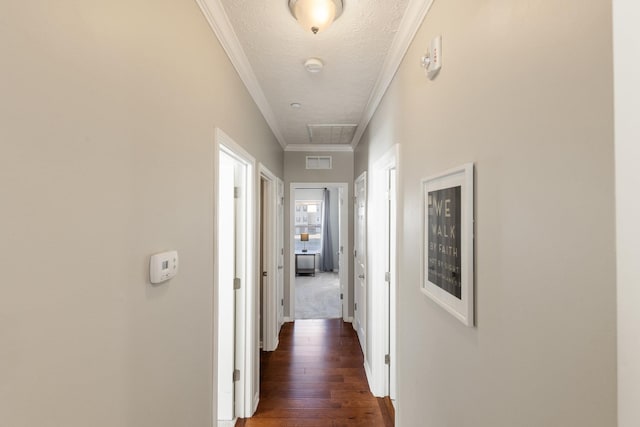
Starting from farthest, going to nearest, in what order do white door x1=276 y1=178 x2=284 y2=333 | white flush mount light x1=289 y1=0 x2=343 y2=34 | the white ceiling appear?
1. white door x1=276 y1=178 x2=284 y2=333
2. the white ceiling
3. white flush mount light x1=289 y1=0 x2=343 y2=34

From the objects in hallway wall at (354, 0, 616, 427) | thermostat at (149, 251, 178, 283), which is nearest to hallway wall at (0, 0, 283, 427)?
thermostat at (149, 251, 178, 283)

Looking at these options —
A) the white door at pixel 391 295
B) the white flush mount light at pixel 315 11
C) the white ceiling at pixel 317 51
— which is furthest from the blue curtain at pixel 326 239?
the white flush mount light at pixel 315 11

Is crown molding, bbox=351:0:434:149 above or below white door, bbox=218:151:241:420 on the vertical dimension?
above

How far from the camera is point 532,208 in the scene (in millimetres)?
681

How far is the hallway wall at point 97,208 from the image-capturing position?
0.54 meters

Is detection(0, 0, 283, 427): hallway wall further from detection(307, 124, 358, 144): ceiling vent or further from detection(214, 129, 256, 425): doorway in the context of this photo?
detection(307, 124, 358, 144): ceiling vent

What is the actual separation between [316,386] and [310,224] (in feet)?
20.4

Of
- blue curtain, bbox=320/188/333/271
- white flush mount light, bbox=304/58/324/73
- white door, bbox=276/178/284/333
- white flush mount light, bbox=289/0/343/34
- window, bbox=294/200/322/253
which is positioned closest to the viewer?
white flush mount light, bbox=289/0/343/34

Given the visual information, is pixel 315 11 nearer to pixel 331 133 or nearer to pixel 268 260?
pixel 331 133

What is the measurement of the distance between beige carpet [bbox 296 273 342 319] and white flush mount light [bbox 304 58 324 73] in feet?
12.0

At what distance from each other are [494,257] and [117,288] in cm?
104

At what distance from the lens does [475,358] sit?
93 cm

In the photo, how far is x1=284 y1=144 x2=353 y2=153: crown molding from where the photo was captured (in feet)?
14.1

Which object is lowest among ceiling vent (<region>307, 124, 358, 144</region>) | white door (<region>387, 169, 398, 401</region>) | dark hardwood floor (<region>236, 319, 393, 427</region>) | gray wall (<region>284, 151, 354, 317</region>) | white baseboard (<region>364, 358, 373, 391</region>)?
dark hardwood floor (<region>236, 319, 393, 427</region>)
